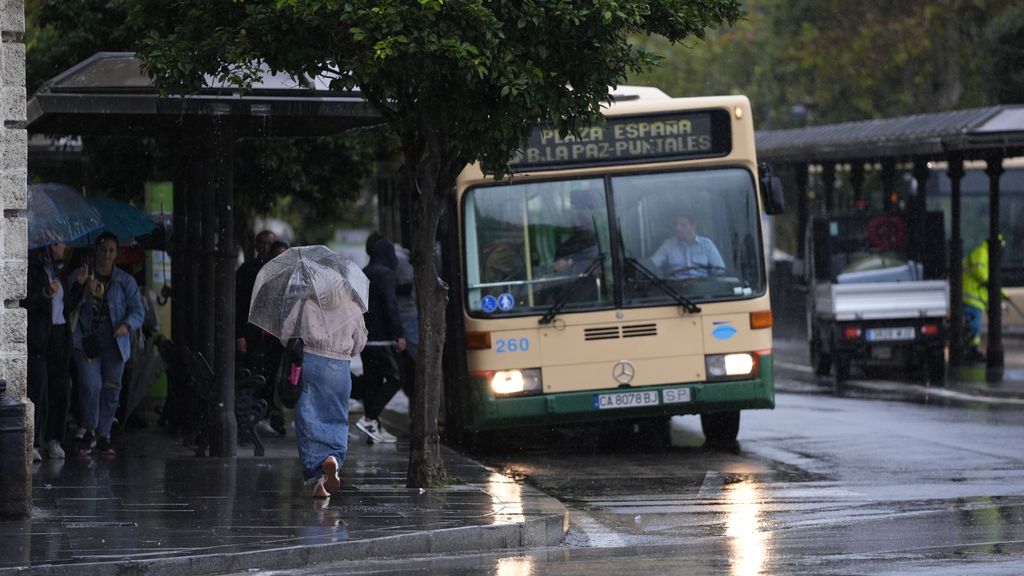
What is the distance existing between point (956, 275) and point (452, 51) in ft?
61.4

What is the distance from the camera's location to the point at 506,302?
47.3ft

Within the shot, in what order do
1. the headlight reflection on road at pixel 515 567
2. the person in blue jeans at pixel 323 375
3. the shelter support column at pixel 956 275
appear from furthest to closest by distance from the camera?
1. the shelter support column at pixel 956 275
2. the person in blue jeans at pixel 323 375
3. the headlight reflection on road at pixel 515 567

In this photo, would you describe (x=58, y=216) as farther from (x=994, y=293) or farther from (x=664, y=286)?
(x=994, y=293)

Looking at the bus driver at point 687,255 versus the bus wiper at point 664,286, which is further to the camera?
the bus driver at point 687,255

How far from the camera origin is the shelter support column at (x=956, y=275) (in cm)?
2614

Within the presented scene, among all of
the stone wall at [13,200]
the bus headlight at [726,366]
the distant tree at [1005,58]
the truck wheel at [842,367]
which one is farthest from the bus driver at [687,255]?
the distant tree at [1005,58]

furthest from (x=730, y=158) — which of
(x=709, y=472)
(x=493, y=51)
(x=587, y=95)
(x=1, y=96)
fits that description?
(x=1, y=96)

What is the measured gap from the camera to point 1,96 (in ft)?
32.8

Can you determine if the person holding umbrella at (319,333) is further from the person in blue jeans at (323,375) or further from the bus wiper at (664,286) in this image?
the bus wiper at (664,286)

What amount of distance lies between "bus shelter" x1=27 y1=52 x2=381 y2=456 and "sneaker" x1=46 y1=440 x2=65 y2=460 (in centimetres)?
118

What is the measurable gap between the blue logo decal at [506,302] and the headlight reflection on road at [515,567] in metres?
5.42

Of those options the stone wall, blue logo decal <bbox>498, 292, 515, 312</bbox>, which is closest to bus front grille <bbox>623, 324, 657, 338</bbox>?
blue logo decal <bbox>498, 292, 515, 312</bbox>

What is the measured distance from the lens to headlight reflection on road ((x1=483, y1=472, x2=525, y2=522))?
1008cm

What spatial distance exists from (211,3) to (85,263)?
389cm
